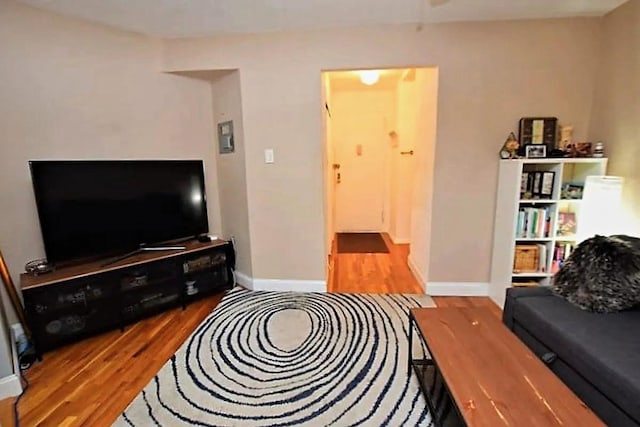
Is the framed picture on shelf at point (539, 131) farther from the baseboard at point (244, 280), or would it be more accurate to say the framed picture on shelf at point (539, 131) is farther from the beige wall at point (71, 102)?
the beige wall at point (71, 102)

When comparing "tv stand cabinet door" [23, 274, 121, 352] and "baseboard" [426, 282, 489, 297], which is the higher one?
"tv stand cabinet door" [23, 274, 121, 352]

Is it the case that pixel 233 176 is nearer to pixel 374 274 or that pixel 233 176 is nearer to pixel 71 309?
pixel 71 309

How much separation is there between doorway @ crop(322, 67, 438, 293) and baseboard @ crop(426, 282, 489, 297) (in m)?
0.13

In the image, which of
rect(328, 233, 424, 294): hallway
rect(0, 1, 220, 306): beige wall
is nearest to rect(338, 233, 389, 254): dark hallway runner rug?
rect(328, 233, 424, 294): hallway

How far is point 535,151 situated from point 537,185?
271mm

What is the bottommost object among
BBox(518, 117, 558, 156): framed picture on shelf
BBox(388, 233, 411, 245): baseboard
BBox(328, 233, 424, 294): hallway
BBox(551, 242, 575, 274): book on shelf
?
BBox(328, 233, 424, 294): hallway

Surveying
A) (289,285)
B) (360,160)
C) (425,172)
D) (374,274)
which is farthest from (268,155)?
(360,160)

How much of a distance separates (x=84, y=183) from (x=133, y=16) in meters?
1.33

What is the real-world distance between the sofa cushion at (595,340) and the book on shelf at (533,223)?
84 centimetres

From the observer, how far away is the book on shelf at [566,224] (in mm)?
2572

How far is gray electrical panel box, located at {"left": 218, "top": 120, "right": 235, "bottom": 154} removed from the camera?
308 cm

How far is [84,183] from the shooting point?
2.35 m

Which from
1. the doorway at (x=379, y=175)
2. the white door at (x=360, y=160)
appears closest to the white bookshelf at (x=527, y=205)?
the doorway at (x=379, y=175)

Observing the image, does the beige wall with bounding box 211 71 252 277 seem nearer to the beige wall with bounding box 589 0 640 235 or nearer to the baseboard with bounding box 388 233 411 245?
the baseboard with bounding box 388 233 411 245
